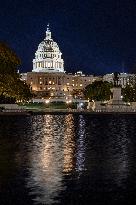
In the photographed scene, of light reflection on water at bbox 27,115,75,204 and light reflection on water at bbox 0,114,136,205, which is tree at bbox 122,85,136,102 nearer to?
light reflection on water at bbox 27,115,75,204

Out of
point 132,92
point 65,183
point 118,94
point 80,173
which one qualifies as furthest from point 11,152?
point 132,92

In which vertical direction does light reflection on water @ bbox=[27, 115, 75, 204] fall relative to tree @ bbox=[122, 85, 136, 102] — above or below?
below

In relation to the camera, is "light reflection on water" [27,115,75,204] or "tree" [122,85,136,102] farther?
"tree" [122,85,136,102]

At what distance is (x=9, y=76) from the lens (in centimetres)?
8094

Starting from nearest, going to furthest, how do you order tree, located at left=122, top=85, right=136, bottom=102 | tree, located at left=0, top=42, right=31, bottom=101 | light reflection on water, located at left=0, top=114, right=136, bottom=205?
light reflection on water, located at left=0, top=114, right=136, bottom=205
tree, located at left=0, top=42, right=31, bottom=101
tree, located at left=122, top=85, right=136, bottom=102

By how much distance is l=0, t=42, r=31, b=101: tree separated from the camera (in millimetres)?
80875

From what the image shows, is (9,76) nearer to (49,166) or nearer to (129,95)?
(129,95)

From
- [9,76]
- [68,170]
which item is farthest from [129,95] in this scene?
[68,170]

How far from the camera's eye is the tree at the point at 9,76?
8088 cm

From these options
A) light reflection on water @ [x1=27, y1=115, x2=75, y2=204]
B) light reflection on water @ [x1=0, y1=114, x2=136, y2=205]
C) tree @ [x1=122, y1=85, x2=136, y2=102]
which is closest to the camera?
light reflection on water @ [x1=0, y1=114, x2=136, y2=205]

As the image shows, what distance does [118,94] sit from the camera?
89.0 meters

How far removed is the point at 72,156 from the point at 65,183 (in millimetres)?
6399

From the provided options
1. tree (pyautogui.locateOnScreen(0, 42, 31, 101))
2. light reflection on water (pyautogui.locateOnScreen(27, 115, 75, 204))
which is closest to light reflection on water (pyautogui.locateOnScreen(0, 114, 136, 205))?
light reflection on water (pyautogui.locateOnScreen(27, 115, 75, 204))

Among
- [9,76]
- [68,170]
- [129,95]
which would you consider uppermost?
[9,76]
